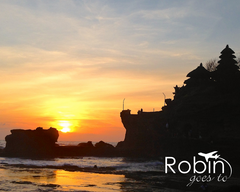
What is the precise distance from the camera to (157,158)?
64812mm

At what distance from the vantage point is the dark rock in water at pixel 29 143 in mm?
80750

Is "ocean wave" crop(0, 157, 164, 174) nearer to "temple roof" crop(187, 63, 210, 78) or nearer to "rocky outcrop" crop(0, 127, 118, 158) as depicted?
"temple roof" crop(187, 63, 210, 78)

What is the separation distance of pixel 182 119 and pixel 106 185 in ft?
116

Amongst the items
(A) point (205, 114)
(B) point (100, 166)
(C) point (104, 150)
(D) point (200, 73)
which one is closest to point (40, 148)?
(C) point (104, 150)

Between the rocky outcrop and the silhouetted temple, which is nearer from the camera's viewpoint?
the silhouetted temple

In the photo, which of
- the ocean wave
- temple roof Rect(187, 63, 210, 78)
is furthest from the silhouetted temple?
the ocean wave

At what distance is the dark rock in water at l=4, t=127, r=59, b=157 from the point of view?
80.8m

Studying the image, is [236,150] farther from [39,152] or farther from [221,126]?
[39,152]

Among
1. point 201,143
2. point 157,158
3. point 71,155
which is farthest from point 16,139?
point 201,143

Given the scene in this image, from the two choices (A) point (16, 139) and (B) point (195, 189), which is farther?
(A) point (16, 139)

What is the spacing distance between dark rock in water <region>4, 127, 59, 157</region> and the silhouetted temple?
33.7 meters

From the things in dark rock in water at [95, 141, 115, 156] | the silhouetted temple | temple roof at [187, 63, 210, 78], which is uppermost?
temple roof at [187, 63, 210, 78]

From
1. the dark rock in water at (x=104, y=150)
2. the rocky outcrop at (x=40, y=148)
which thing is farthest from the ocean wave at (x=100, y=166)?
the dark rock in water at (x=104, y=150)

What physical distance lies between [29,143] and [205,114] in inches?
1969
